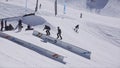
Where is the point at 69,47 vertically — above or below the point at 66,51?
above

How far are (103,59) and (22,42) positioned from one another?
25.5 feet

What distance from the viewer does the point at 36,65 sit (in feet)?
58.9

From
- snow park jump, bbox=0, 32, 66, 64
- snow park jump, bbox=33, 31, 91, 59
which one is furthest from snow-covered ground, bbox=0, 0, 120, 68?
snow park jump, bbox=33, 31, 91, 59

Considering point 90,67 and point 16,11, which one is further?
point 16,11

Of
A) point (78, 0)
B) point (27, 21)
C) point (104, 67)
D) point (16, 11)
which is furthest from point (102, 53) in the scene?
point (78, 0)

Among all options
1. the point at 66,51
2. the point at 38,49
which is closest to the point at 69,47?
the point at 66,51

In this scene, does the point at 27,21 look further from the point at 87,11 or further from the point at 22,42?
the point at 87,11

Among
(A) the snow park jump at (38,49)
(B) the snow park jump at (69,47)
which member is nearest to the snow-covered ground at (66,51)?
(A) the snow park jump at (38,49)

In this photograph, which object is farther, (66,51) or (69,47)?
(69,47)

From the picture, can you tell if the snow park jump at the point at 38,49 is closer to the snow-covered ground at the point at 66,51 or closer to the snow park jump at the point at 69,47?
the snow-covered ground at the point at 66,51

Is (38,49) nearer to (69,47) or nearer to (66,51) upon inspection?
(66,51)

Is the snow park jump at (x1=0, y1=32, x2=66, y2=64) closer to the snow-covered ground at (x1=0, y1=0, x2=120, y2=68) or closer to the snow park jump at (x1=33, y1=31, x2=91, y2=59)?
the snow-covered ground at (x1=0, y1=0, x2=120, y2=68)

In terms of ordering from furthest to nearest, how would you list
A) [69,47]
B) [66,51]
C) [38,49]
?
[69,47]
[66,51]
[38,49]

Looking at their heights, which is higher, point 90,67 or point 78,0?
point 78,0
